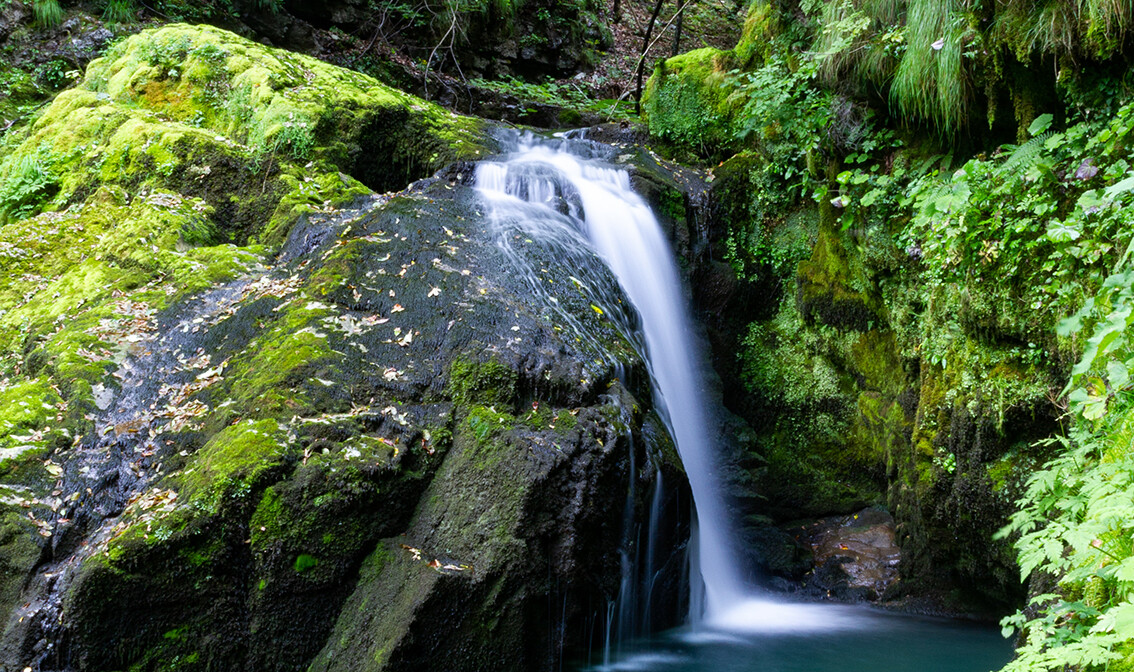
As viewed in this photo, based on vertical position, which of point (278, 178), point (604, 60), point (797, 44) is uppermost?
point (604, 60)

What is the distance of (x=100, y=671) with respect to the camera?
3.55 metres

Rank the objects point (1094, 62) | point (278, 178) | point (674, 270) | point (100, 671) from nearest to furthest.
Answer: point (100, 671) < point (1094, 62) < point (278, 178) < point (674, 270)

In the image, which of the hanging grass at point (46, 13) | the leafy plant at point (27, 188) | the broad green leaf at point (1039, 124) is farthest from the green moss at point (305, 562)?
the hanging grass at point (46, 13)

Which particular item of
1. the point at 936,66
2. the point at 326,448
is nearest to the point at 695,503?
the point at 326,448

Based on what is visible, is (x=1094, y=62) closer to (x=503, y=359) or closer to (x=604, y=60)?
(x=503, y=359)

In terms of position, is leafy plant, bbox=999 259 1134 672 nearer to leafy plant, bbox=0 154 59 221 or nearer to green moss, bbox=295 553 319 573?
green moss, bbox=295 553 319 573

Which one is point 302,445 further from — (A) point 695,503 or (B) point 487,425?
(A) point 695,503

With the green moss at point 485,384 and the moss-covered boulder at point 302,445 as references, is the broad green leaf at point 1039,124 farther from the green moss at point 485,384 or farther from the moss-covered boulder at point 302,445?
the green moss at point 485,384

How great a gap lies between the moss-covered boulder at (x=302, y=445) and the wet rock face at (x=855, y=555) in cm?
303

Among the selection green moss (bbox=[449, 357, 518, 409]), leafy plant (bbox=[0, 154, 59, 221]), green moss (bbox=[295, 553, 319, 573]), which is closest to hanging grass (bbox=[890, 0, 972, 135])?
green moss (bbox=[449, 357, 518, 409])

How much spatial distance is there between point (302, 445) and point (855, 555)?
527cm

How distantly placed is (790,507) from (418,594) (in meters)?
4.87

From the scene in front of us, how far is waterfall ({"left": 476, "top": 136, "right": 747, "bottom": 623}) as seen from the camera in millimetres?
6621

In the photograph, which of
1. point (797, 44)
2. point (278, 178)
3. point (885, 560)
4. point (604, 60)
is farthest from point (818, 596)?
point (604, 60)
